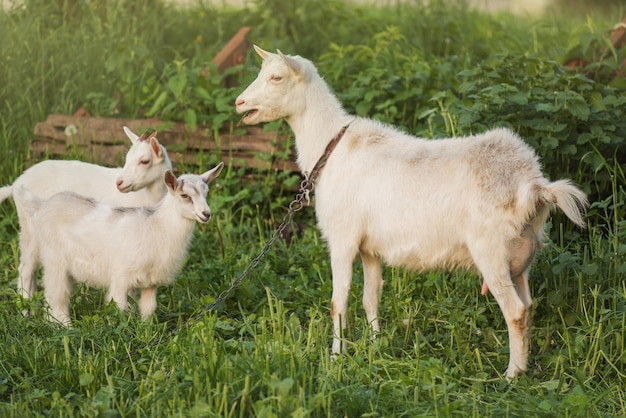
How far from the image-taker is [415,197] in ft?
17.8

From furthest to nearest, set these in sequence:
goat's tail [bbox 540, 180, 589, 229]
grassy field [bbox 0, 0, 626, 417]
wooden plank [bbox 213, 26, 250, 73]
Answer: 1. wooden plank [bbox 213, 26, 250, 73]
2. goat's tail [bbox 540, 180, 589, 229]
3. grassy field [bbox 0, 0, 626, 417]

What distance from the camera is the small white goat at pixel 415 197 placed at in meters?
5.19

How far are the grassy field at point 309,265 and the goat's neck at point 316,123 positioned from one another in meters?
0.96

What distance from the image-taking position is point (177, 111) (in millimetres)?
9078

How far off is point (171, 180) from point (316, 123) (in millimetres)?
958

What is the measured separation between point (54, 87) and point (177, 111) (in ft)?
5.35

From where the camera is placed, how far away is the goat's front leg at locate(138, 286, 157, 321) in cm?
609

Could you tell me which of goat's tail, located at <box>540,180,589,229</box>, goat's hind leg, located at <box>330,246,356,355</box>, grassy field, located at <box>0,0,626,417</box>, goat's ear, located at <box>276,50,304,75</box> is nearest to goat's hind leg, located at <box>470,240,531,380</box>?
grassy field, located at <box>0,0,626,417</box>

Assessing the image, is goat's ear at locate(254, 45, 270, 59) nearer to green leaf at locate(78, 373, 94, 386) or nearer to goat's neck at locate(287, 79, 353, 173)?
goat's neck at locate(287, 79, 353, 173)

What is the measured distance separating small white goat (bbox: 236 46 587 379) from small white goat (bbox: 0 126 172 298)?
943 mm

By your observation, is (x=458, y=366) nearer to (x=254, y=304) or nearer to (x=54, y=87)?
(x=254, y=304)

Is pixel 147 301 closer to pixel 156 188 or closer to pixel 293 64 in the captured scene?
pixel 156 188

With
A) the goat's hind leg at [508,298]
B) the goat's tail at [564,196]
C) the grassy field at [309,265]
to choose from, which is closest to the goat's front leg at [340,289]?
the grassy field at [309,265]

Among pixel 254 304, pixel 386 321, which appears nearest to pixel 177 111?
pixel 254 304
